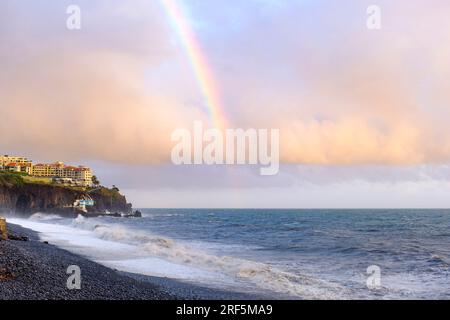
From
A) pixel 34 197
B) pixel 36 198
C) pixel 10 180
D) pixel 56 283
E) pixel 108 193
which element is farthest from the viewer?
pixel 108 193

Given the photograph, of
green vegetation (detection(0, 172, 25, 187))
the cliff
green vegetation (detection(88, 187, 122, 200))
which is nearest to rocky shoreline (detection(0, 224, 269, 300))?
A: the cliff

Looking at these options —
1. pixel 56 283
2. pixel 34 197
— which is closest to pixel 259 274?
pixel 56 283

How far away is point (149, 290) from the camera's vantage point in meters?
19.6

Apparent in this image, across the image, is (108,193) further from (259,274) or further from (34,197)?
(259,274)

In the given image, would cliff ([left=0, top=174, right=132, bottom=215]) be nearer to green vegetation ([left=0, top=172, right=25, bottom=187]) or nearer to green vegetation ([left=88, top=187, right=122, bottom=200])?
green vegetation ([left=0, top=172, right=25, bottom=187])

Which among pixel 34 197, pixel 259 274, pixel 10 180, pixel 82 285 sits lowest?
pixel 259 274

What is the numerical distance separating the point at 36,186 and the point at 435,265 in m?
129

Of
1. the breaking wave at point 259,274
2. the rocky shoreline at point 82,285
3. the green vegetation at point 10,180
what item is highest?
the green vegetation at point 10,180

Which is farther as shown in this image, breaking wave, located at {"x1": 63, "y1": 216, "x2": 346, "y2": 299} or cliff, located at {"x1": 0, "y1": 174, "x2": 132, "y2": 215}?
cliff, located at {"x1": 0, "y1": 174, "x2": 132, "y2": 215}

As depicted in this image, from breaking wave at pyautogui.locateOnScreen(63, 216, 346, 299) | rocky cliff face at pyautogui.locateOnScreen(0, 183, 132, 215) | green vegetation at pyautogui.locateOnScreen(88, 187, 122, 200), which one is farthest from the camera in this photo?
green vegetation at pyautogui.locateOnScreen(88, 187, 122, 200)

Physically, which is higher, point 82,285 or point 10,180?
point 10,180

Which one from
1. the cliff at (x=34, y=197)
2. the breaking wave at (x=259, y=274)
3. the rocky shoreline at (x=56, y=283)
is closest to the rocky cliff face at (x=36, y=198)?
the cliff at (x=34, y=197)

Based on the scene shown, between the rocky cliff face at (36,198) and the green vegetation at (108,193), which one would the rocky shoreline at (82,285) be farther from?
the green vegetation at (108,193)
